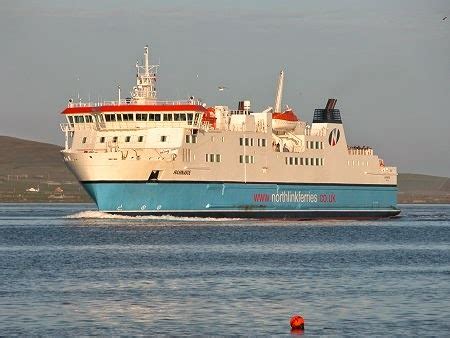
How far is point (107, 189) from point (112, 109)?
27.3 ft

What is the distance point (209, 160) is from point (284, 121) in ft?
47.3

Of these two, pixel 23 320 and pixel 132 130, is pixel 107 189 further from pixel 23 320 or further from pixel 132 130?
pixel 23 320

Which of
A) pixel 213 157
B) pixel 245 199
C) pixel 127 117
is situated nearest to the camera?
pixel 127 117

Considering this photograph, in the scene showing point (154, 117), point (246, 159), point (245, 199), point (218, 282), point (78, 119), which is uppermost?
point (78, 119)

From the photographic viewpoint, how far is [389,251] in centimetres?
7525

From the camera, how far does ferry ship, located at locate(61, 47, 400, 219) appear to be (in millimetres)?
102562

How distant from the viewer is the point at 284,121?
118 m

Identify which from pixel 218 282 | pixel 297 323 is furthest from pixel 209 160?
pixel 297 323

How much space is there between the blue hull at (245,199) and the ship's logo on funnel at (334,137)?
4464mm

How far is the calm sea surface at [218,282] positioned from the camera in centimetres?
4109

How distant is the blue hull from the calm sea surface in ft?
26.8

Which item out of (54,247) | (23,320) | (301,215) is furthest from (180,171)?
(23,320)

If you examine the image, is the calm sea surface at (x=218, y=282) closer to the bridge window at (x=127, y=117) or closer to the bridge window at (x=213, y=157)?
the bridge window at (x=213, y=157)

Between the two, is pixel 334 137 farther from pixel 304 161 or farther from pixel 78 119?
pixel 78 119
